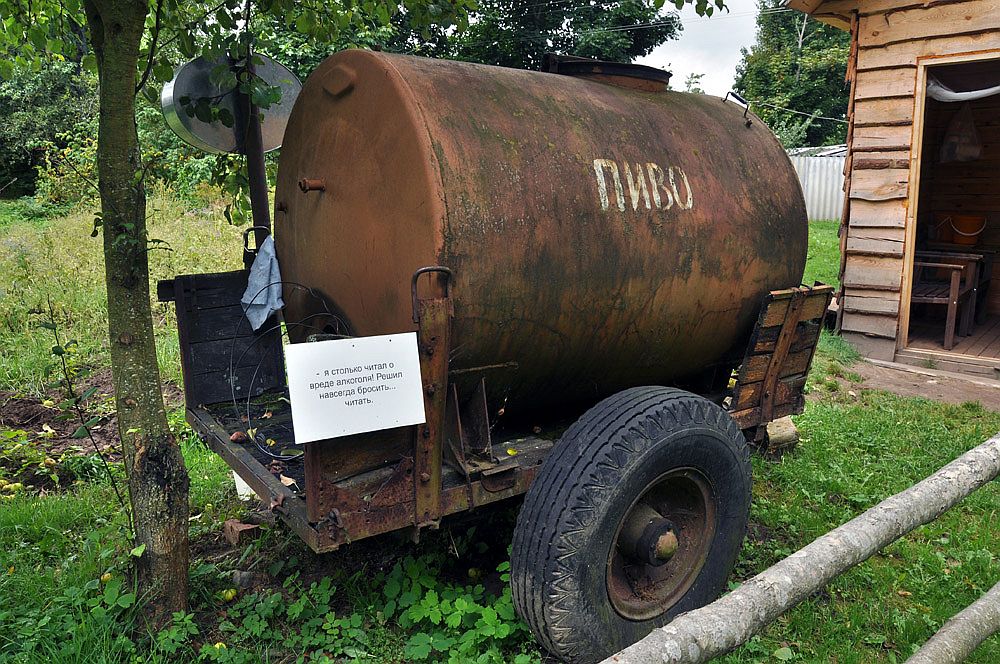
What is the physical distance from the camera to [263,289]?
3850 mm

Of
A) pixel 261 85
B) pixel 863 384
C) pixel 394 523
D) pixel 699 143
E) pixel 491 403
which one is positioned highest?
pixel 261 85

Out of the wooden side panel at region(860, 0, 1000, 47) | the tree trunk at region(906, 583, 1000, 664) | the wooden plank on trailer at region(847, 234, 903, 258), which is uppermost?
the wooden side panel at region(860, 0, 1000, 47)

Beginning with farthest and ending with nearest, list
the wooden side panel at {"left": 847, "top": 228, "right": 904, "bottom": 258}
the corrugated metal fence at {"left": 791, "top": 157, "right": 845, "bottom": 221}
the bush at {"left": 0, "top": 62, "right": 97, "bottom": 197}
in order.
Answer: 1. the corrugated metal fence at {"left": 791, "top": 157, "right": 845, "bottom": 221}
2. the bush at {"left": 0, "top": 62, "right": 97, "bottom": 197}
3. the wooden side panel at {"left": 847, "top": 228, "right": 904, "bottom": 258}

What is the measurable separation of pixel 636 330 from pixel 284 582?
1.93m

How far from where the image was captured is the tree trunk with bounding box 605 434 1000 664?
75.6 inches

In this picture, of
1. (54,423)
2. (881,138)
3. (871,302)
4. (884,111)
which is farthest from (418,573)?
(884,111)

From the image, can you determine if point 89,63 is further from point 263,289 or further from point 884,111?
point 884,111

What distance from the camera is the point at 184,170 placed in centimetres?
1373

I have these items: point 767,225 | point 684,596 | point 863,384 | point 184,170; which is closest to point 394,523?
point 684,596

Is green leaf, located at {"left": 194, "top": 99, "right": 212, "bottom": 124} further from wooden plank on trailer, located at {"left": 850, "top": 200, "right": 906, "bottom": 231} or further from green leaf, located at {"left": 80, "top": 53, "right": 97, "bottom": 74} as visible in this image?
wooden plank on trailer, located at {"left": 850, "top": 200, "right": 906, "bottom": 231}

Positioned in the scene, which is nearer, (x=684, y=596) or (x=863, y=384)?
(x=684, y=596)

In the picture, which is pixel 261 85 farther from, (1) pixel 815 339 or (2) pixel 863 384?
(2) pixel 863 384

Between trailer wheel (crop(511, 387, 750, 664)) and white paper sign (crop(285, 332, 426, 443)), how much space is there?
0.64m

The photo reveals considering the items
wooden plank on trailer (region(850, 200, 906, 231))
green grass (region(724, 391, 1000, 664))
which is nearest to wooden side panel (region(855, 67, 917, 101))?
wooden plank on trailer (region(850, 200, 906, 231))
